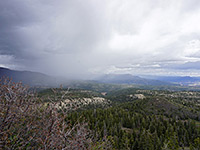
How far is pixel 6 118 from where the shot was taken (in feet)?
20.9

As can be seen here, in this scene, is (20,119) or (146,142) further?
(146,142)

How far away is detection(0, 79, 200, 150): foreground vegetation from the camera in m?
6.24

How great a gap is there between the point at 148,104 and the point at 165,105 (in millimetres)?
13265

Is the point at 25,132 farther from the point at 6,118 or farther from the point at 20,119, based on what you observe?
the point at 6,118

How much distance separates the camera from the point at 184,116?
82.5 m

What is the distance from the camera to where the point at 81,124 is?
12.7 m

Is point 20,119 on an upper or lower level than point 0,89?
lower

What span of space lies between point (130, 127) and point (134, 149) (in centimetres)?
2321

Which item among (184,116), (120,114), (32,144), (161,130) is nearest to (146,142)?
(161,130)

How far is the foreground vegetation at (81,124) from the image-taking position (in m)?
6.24

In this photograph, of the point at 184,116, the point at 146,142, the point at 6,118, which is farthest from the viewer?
the point at 184,116

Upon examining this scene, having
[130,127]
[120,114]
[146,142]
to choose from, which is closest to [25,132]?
[146,142]

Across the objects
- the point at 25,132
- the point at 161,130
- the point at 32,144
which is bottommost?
the point at 161,130

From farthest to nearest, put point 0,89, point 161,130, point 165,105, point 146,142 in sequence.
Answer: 1. point 165,105
2. point 161,130
3. point 146,142
4. point 0,89
